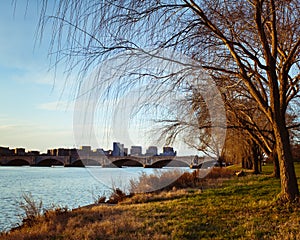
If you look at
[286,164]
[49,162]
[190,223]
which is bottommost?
[190,223]

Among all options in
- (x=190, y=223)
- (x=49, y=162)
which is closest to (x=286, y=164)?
(x=190, y=223)

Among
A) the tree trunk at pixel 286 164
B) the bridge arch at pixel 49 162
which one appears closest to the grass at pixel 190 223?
the tree trunk at pixel 286 164

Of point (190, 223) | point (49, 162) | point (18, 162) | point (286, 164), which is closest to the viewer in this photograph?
point (190, 223)

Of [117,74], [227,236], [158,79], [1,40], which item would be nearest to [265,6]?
[158,79]

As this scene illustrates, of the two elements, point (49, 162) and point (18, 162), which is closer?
point (18, 162)

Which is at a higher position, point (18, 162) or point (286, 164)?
point (286, 164)

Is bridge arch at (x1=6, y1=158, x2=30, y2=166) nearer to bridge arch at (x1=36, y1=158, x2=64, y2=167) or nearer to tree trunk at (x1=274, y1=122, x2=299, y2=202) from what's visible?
bridge arch at (x1=36, y1=158, x2=64, y2=167)

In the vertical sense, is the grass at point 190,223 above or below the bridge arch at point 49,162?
below

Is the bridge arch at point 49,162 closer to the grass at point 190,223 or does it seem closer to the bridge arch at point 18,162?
the bridge arch at point 18,162

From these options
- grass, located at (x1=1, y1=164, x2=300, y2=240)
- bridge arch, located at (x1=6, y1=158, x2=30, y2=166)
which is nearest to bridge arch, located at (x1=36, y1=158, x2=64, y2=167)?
bridge arch, located at (x1=6, y1=158, x2=30, y2=166)

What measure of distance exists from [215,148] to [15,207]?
750 cm

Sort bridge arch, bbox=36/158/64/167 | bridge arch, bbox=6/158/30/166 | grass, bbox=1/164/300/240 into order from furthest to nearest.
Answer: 1. bridge arch, bbox=36/158/64/167
2. bridge arch, bbox=6/158/30/166
3. grass, bbox=1/164/300/240

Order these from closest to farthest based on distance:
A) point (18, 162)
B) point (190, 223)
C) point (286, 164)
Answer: point (190, 223) → point (286, 164) → point (18, 162)

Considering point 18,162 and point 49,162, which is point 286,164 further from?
point 18,162
